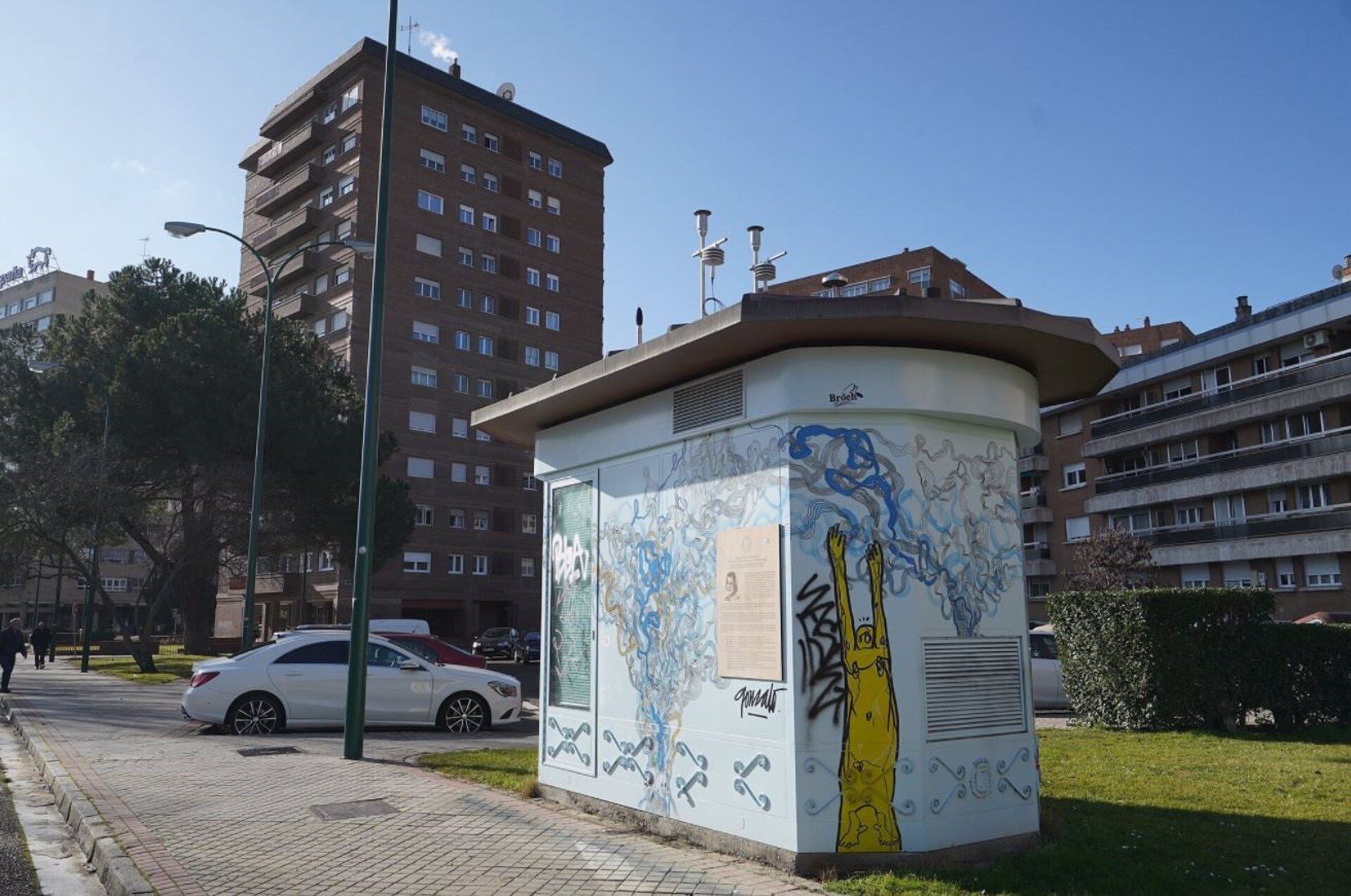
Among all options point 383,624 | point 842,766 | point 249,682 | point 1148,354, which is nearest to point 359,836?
point 842,766

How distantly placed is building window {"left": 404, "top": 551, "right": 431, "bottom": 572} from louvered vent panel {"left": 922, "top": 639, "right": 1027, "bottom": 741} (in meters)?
52.9

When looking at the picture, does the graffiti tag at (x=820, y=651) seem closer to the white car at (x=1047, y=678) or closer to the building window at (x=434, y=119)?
the white car at (x=1047, y=678)

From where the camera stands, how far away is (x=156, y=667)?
3634 cm

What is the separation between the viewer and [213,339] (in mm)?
37562

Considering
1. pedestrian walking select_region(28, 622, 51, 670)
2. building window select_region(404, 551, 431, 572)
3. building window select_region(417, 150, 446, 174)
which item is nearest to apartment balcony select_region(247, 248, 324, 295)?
building window select_region(417, 150, 446, 174)

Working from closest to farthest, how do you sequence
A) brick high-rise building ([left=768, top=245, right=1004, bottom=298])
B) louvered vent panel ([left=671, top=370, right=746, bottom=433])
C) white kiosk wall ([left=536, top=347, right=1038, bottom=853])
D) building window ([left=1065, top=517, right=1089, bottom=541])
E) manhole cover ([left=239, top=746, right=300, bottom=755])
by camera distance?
white kiosk wall ([left=536, top=347, right=1038, bottom=853])
louvered vent panel ([left=671, top=370, right=746, bottom=433])
manhole cover ([left=239, top=746, right=300, bottom=755])
building window ([left=1065, top=517, right=1089, bottom=541])
brick high-rise building ([left=768, top=245, right=1004, bottom=298])

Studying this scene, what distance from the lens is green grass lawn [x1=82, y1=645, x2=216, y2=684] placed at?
3086 cm

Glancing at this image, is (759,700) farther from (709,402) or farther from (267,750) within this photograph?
(267,750)

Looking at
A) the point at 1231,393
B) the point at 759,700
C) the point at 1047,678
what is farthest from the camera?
the point at 1231,393

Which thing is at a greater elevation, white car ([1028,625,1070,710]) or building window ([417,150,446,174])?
building window ([417,150,446,174])

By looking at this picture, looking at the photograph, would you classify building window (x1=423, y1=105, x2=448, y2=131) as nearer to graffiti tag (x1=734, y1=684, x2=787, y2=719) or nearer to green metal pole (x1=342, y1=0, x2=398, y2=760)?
green metal pole (x1=342, y1=0, x2=398, y2=760)

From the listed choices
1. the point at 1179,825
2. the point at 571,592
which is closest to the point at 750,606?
the point at 571,592

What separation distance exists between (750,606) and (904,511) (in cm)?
126

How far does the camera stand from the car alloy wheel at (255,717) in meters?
15.1
